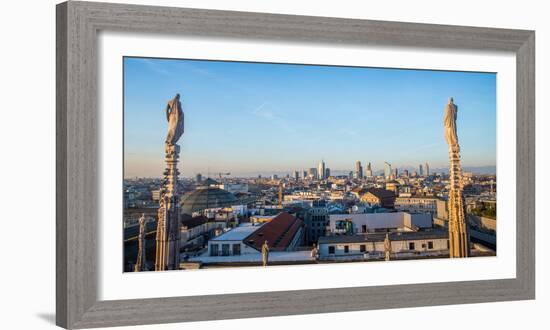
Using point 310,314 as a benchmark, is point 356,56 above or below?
above

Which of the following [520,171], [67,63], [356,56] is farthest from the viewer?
[520,171]

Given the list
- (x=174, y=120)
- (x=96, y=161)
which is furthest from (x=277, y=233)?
(x=96, y=161)

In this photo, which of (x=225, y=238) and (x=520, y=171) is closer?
(x=225, y=238)

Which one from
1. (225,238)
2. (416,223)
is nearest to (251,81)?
(225,238)

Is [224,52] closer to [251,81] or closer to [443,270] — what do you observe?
[251,81]

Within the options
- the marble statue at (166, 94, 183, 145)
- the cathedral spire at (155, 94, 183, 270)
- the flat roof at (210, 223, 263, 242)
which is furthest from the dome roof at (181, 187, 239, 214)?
the marble statue at (166, 94, 183, 145)

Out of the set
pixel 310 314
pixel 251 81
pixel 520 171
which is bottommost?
pixel 310 314

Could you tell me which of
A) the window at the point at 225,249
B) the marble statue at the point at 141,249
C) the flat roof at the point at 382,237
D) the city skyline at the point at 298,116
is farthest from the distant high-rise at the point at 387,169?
the marble statue at the point at 141,249

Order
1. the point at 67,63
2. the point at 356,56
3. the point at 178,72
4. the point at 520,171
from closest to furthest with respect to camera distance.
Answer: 1. the point at 67,63
2. the point at 178,72
3. the point at 356,56
4. the point at 520,171
